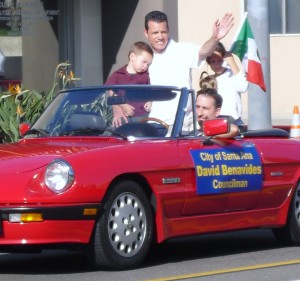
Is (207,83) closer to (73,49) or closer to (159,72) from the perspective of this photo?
(159,72)

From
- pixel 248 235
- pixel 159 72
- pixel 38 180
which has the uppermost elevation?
pixel 159 72

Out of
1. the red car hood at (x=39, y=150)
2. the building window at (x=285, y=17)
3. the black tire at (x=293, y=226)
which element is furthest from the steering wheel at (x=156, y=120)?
the building window at (x=285, y=17)

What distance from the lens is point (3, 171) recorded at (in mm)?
8641

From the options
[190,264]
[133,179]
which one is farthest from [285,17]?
[133,179]

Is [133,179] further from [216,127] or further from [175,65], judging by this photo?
[175,65]

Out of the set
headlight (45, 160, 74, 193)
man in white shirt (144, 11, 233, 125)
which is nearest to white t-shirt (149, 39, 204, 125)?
man in white shirt (144, 11, 233, 125)

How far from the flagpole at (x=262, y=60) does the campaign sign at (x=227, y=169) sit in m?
4.82

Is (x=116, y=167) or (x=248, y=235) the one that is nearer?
(x=116, y=167)

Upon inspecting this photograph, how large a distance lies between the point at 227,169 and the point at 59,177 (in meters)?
1.77

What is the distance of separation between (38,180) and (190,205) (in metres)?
1.46

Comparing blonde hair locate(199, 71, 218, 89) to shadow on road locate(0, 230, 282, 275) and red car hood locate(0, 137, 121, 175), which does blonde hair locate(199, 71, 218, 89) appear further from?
red car hood locate(0, 137, 121, 175)

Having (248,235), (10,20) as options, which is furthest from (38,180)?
(10,20)

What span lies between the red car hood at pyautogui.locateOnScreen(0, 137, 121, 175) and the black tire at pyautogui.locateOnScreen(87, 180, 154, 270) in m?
0.44

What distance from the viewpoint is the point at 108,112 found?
32.0ft
